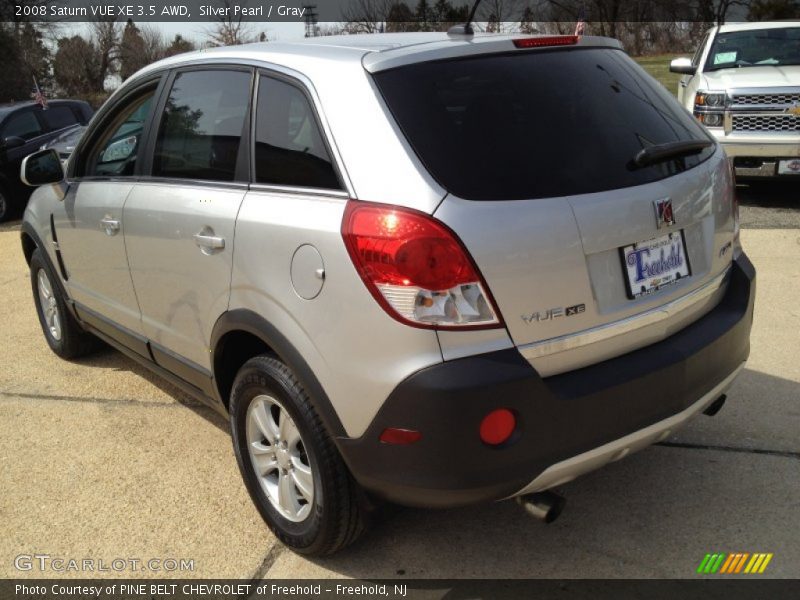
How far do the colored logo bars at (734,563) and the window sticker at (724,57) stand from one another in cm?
763

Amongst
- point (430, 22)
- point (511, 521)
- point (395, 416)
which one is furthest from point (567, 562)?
point (430, 22)

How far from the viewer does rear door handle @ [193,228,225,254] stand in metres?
3.02

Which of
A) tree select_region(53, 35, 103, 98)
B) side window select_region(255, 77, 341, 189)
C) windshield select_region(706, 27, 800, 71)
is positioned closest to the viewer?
side window select_region(255, 77, 341, 189)

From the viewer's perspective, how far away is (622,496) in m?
3.27

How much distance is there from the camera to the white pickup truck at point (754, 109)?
26.5 ft

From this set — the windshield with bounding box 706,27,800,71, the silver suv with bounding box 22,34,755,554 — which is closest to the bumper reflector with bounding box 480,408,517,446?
the silver suv with bounding box 22,34,755,554

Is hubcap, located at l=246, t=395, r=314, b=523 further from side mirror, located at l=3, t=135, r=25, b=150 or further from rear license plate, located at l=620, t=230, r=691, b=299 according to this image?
side mirror, located at l=3, t=135, r=25, b=150

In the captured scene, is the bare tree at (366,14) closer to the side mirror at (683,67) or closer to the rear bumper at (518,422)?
the side mirror at (683,67)

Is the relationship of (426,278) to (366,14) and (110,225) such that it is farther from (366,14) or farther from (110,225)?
(366,14)

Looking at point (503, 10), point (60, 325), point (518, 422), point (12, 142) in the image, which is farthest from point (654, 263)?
point (503, 10)

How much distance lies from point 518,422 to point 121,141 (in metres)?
2.59

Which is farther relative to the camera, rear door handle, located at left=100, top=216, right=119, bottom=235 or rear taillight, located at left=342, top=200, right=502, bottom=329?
rear door handle, located at left=100, top=216, right=119, bottom=235

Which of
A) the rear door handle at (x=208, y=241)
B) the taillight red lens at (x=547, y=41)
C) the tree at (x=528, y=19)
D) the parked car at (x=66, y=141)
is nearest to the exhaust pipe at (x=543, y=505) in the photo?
the rear door handle at (x=208, y=241)

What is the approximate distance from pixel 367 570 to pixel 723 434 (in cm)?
179
